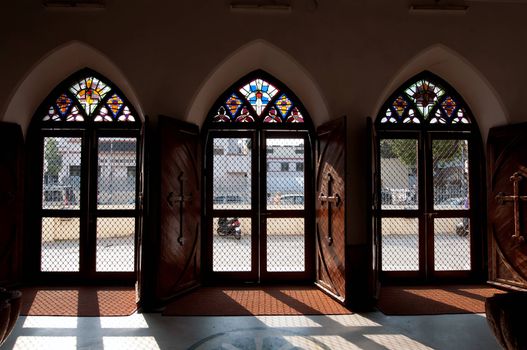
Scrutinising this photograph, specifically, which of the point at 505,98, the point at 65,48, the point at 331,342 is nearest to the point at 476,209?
the point at 505,98

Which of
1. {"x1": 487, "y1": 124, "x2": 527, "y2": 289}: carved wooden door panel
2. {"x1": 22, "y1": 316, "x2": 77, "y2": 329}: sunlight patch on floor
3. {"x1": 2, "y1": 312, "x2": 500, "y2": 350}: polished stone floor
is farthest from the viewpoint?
{"x1": 487, "y1": 124, "x2": 527, "y2": 289}: carved wooden door panel

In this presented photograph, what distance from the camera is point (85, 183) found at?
443 centimetres

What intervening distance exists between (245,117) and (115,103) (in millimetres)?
1577

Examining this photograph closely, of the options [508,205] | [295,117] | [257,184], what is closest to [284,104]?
[295,117]

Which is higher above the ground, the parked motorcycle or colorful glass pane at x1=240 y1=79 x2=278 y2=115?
colorful glass pane at x1=240 y1=79 x2=278 y2=115

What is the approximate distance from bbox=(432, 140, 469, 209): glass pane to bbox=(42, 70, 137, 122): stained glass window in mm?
3757

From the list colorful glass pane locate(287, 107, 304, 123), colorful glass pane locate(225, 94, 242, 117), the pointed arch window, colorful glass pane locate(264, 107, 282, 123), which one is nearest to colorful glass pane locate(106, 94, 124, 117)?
the pointed arch window

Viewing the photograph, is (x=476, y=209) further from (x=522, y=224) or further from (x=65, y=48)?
(x=65, y=48)

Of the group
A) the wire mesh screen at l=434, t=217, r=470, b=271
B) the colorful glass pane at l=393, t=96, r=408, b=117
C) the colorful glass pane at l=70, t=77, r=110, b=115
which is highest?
the colorful glass pane at l=70, t=77, r=110, b=115

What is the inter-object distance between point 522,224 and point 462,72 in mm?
1803

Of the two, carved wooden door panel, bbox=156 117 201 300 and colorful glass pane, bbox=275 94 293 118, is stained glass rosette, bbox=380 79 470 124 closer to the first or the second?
colorful glass pane, bbox=275 94 293 118

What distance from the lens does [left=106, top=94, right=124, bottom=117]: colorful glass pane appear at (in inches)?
177

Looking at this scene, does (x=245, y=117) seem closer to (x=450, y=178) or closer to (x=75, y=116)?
(x=75, y=116)

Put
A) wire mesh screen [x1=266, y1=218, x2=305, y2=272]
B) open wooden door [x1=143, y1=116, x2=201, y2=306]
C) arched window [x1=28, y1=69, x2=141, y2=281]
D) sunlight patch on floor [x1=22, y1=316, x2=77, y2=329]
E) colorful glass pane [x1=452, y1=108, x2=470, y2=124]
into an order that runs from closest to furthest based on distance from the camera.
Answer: sunlight patch on floor [x1=22, y1=316, x2=77, y2=329] → open wooden door [x1=143, y1=116, x2=201, y2=306] → arched window [x1=28, y1=69, x2=141, y2=281] → wire mesh screen [x1=266, y1=218, x2=305, y2=272] → colorful glass pane [x1=452, y1=108, x2=470, y2=124]
